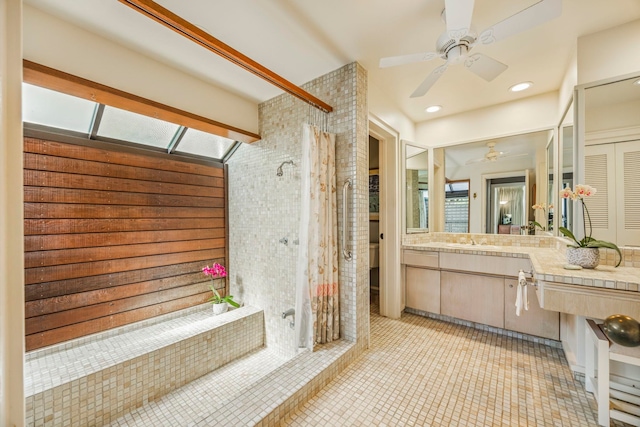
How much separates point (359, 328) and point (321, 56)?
224 cm

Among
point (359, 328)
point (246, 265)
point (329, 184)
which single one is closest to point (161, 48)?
point (329, 184)

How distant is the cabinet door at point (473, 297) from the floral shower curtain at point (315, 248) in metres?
1.45

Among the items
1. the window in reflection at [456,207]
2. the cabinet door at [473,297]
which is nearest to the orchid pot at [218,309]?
the cabinet door at [473,297]

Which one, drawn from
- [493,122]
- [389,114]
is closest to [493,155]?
[493,122]

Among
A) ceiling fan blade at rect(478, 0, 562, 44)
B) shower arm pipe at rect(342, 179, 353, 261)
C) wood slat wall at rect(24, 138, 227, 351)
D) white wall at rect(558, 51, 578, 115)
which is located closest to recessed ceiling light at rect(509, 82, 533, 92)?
white wall at rect(558, 51, 578, 115)

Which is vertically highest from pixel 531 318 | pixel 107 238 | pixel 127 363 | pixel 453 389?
pixel 107 238

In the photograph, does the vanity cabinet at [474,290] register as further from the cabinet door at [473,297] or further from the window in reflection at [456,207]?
the window in reflection at [456,207]

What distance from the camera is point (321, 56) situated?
6.55 ft

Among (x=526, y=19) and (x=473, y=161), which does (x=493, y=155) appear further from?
(x=526, y=19)

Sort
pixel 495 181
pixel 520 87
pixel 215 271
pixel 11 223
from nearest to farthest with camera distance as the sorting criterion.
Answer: pixel 11 223, pixel 520 87, pixel 215 271, pixel 495 181

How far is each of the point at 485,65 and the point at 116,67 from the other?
2.53 meters

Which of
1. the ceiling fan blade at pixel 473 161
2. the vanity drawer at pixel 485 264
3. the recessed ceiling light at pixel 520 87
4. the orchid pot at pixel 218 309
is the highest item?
the recessed ceiling light at pixel 520 87

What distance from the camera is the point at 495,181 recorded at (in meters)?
2.99

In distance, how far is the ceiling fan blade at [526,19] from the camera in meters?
1.16
